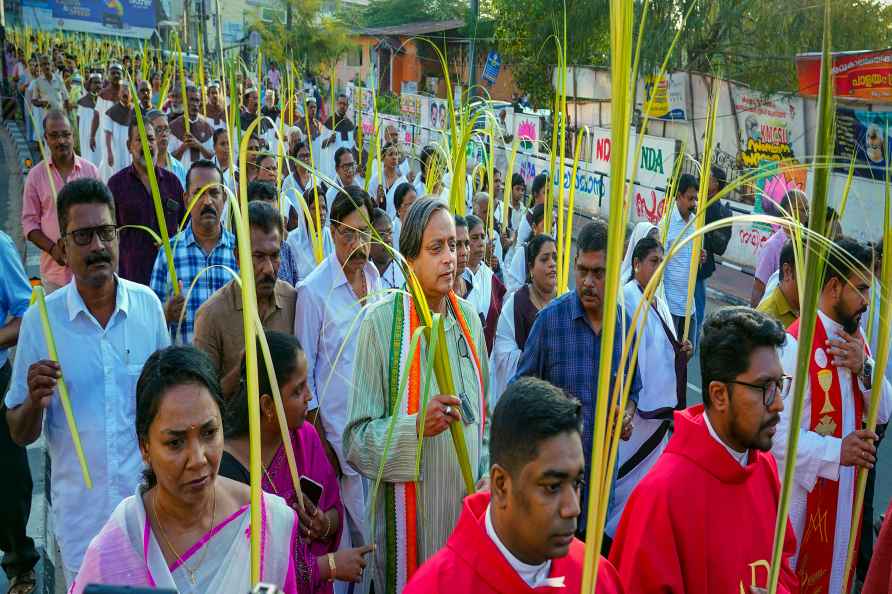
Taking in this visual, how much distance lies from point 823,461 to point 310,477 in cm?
202

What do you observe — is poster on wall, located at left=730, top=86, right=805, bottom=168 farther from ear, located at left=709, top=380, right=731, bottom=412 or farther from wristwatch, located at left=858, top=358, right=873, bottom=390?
ear, located at left=709, top=380, right=731, bottom=412

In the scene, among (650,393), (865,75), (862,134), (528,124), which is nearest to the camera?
(650,393)

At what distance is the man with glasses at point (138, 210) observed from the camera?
6594mm

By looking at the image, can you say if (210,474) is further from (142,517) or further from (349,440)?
(349,440)

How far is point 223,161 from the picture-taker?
28.2 feet

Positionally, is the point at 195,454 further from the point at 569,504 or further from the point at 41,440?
the point at 41,440

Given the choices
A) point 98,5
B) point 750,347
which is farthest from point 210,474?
point 98,5

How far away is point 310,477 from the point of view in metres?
3.17

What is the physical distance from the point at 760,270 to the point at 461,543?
501 centimetres

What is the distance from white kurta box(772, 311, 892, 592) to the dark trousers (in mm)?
3396

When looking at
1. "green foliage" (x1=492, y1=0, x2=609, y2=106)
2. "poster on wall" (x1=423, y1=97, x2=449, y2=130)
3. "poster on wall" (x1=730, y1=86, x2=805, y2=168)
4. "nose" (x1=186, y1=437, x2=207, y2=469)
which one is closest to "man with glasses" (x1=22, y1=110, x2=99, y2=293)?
"nose" (x1=186, y1=437, x2=207, y2=469)

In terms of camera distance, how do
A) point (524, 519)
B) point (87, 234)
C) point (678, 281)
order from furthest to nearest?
point (678, 281) → point (87, 234) → point (524, 519)

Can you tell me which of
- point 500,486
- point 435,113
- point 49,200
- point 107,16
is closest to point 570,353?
point 500,486

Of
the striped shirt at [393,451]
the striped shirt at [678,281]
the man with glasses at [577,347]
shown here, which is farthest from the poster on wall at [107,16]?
the striped shirt at [393,451]
